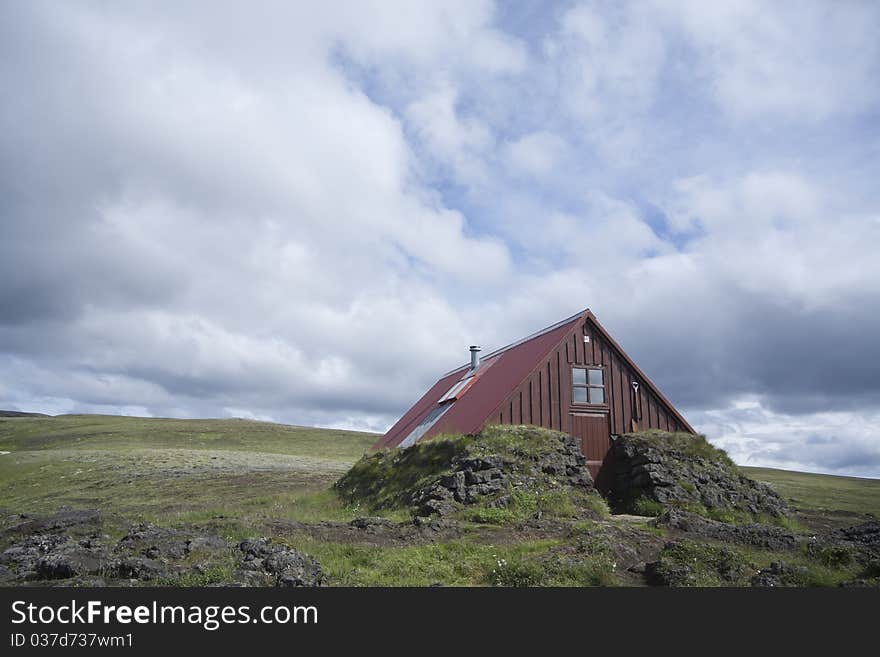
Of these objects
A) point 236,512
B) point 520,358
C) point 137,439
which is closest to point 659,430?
point 520,358

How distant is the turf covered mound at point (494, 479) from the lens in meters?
23.3

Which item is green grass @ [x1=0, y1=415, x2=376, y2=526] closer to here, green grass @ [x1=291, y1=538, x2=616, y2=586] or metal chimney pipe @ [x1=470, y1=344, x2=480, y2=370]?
green grass @ [x1=291, y1=538, x2=616, y2=586]

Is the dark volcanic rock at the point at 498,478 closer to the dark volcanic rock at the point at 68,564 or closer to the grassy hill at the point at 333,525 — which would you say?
the grassy hill at the point at 333,525

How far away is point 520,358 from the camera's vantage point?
1352 inches

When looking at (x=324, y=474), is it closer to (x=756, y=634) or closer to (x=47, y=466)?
(x=47, y=466)

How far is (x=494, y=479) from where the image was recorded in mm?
24625

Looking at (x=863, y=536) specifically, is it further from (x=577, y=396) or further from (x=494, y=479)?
(x=494, y=479)

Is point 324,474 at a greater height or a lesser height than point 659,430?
lesser

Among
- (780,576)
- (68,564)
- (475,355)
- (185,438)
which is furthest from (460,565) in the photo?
(185,438)

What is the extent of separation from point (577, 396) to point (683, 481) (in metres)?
6.08

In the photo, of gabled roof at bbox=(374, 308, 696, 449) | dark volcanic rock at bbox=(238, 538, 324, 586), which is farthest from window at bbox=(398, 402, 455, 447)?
dark volcanic rock at bbox=(238, 538, 324, 586)

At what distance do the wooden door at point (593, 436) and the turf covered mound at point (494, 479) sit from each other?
2357 mm

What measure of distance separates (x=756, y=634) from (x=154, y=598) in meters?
10.5

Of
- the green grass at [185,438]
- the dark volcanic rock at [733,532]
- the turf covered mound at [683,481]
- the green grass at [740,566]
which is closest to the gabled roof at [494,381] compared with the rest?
the turf covered mound at [683,481]
